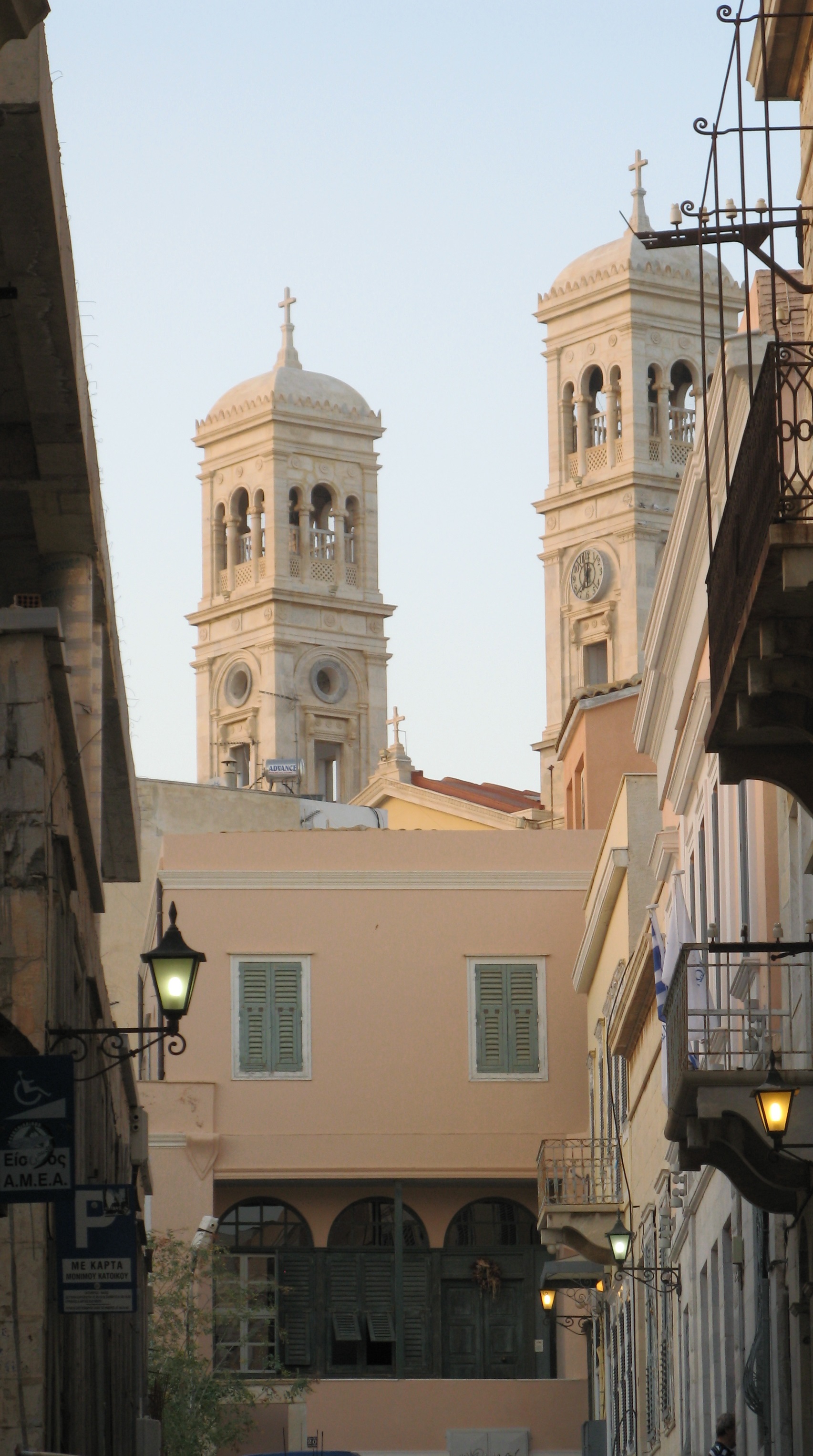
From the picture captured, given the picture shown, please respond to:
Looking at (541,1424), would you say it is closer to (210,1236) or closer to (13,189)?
(210,1236)

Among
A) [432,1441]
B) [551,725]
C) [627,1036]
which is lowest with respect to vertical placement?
[432,1441]

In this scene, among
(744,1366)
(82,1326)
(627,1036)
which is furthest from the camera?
(627,1036)

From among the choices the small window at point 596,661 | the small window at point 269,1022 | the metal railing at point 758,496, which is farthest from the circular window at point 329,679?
the metal railing at point 758,496

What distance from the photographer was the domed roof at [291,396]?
10912 cm

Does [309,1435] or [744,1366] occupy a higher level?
[744,1366]

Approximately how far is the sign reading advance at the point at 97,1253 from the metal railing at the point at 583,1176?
798 inches

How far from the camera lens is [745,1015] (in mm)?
16078

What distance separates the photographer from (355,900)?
1623 inches

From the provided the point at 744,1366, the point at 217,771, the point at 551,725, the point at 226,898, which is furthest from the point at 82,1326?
the point at 217,771

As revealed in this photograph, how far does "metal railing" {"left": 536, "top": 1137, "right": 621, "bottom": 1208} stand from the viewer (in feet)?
111

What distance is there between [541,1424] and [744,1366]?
19560 millimetres

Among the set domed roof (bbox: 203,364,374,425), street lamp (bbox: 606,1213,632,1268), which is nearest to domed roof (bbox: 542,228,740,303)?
domed roof (bbox: 203,364,374,425)

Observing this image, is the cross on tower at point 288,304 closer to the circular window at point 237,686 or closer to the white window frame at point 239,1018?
the circular window at point 237,686

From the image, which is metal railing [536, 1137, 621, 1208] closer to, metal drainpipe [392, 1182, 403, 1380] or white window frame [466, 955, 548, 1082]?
white window frame [466, 955, 548, 1082]
